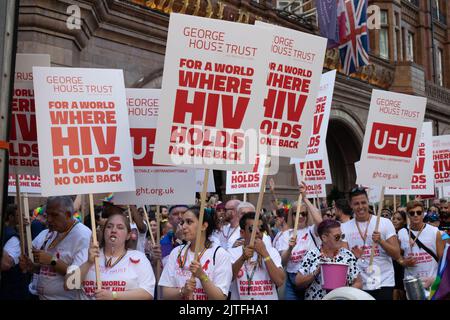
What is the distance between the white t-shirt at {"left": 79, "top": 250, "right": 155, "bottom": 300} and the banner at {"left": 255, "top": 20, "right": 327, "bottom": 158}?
1289 mm

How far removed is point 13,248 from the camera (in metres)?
5.43

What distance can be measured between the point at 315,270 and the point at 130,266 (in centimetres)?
160

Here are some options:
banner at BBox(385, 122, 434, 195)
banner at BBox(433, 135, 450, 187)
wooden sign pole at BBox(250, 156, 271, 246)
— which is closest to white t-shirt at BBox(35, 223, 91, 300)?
wooden sign pole at BBox(250, 156, 271, 246)

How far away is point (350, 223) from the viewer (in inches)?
255

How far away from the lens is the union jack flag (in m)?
19.3

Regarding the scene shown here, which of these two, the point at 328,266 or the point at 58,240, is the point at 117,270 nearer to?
the point at 58,240

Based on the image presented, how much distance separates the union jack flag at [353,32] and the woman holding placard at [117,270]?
1621 centimetres

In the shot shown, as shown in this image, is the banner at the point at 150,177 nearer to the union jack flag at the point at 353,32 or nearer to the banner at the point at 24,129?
the banner at the point at 24,129

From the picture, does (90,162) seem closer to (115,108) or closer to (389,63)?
(115,108)

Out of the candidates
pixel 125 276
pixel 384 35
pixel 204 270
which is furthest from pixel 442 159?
pixel 384 35

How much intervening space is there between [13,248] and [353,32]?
640 inches

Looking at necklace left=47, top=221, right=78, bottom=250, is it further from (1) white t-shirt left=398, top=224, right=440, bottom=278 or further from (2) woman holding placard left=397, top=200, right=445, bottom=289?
(1) white t-shirt left=398, top=224, right=440, bottom=278

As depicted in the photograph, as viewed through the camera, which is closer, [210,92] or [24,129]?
[210,92]
